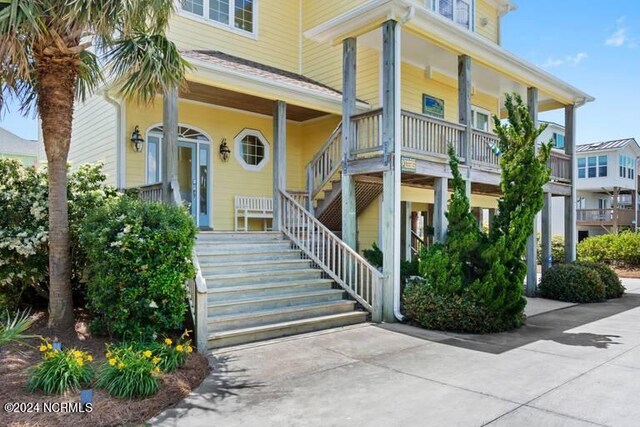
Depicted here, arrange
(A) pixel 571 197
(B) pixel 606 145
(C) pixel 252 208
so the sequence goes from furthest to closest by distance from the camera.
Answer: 1. (B) pixel 606 145
2. (A) pixel 571 197
3. (C) pixel 252 208

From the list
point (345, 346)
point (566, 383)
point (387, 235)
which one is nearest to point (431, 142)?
point (387, 235)

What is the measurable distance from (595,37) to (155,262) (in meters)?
16.7

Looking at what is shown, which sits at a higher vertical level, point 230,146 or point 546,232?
point 230,146

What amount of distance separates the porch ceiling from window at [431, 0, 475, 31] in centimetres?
502

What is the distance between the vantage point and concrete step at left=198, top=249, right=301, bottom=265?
838 centimetres

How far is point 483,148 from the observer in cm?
1079

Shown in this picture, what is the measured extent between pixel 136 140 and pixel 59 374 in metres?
6.56

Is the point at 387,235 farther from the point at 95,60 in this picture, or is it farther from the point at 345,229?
the point at 95,60

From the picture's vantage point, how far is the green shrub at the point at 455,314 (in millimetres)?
7699

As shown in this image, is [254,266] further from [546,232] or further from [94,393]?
[546,232]

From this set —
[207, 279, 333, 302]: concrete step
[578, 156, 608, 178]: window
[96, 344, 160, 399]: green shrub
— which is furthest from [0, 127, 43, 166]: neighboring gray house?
[578, 156, 608, 178]: window

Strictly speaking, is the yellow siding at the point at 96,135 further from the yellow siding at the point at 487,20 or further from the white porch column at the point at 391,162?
the yellow siding at the point at 487,20

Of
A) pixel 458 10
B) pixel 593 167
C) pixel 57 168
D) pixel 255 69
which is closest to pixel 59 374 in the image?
pixel 57 168

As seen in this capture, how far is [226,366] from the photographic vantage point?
18.7 feet
